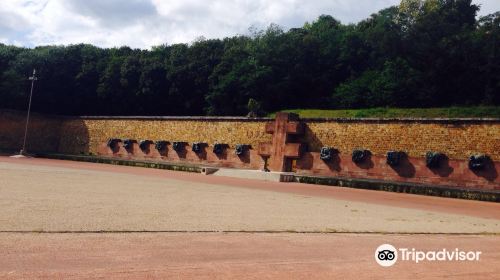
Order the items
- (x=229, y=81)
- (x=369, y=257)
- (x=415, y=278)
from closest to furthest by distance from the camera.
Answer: (x=415, y=278)
(x=369, y=257)
(x=229, y=81)

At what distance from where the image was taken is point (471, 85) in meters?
31.8

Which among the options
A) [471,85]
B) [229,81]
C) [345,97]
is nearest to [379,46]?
[345,97]

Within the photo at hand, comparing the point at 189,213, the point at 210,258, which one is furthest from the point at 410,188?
the point at 210,258

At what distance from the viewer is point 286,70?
128 ft

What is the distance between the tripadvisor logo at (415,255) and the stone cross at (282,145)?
18.1 meters

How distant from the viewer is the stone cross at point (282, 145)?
2516 centimetres

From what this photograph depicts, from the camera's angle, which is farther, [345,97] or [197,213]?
[345,97]

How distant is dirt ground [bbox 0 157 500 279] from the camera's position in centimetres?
517

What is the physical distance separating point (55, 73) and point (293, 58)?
2304 centimetres

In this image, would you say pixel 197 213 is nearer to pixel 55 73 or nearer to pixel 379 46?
pixel 379 46

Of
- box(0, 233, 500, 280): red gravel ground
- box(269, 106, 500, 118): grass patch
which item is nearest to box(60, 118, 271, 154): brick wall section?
box(269, 106, 500, 118): grass patch

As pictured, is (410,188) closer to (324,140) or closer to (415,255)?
(324,140)

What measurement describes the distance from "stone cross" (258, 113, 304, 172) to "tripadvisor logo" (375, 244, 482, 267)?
1809cm

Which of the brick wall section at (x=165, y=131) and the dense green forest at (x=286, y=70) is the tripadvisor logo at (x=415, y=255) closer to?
the brick wall section at (x=165, y=131)
